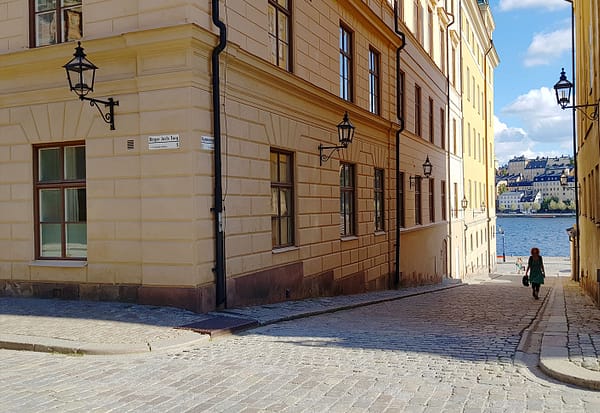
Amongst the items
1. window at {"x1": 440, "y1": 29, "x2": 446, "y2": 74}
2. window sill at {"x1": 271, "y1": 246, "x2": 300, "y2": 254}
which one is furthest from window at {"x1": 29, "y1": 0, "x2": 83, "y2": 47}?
window at {"x1": 440, "y1": 29, "x2": 446, "y2": 74}

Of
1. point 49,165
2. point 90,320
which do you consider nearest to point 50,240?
point 49,165

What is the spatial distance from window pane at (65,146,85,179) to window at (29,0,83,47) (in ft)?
5.98

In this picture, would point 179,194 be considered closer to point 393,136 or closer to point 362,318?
point 362,318

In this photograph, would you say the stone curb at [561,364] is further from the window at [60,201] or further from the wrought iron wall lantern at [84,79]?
the window at [60,201]

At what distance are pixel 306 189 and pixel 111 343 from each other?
682 centimetres

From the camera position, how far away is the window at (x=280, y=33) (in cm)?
1238

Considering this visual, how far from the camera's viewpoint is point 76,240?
35.2ft

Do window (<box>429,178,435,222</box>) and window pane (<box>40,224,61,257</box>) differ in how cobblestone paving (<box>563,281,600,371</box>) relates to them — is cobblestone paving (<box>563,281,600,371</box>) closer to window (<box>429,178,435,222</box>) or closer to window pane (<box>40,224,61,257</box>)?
window pane (<box>40,224,61,257</box>)

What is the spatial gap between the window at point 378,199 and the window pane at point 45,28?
10523 mm

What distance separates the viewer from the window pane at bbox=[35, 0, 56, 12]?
10.8m

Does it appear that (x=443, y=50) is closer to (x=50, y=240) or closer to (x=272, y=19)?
(x=272, y=19)

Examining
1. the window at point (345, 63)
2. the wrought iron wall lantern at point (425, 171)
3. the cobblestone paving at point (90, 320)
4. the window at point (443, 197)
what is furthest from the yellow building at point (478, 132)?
the cobblestone paving at point (90, 320)

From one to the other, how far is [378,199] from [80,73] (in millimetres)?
11328

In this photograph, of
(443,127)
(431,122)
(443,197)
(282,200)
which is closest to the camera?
(282,200)
